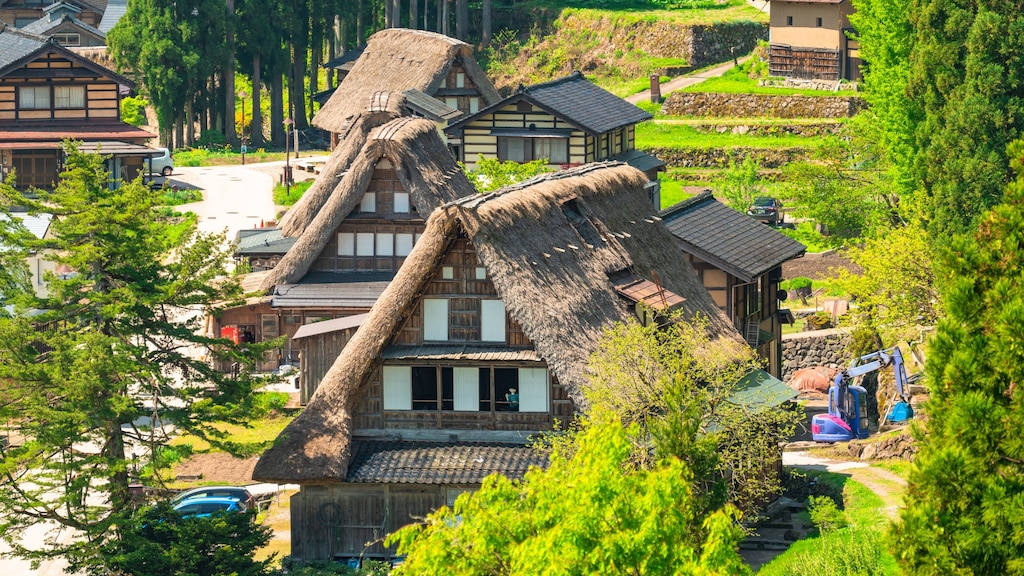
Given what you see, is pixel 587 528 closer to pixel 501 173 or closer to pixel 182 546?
pixel 182 546

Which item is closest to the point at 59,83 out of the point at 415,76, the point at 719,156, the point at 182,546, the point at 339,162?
the point at 415,76

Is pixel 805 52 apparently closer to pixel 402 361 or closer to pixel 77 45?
pixel 77 45

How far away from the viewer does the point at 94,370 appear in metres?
35.5

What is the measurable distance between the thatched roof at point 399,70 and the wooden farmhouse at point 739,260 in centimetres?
2564

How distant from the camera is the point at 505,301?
37.2 meters

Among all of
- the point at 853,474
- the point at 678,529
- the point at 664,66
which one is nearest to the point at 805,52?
the point at 664,66

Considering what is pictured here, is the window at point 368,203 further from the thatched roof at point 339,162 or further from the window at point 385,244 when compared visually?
the thatched roof at point 339,162

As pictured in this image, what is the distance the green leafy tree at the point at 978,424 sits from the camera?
2381cm

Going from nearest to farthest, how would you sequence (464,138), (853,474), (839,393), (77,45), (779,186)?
(853,474) → (839,393) → (464,138) → (779,186) → (77,45)

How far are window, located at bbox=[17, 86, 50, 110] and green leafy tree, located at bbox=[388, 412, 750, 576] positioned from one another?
54458 millimetres

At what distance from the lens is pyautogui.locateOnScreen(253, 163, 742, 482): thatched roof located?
3662 cm

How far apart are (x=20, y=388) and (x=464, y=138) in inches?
1329

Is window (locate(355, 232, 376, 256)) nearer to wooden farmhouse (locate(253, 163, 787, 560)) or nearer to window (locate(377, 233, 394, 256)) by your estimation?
window (locate(377, 233, 394, 256))

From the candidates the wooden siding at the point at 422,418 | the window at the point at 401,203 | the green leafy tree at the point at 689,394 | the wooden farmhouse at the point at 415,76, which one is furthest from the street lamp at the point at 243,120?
the green leafy tree at the point at 689,394
